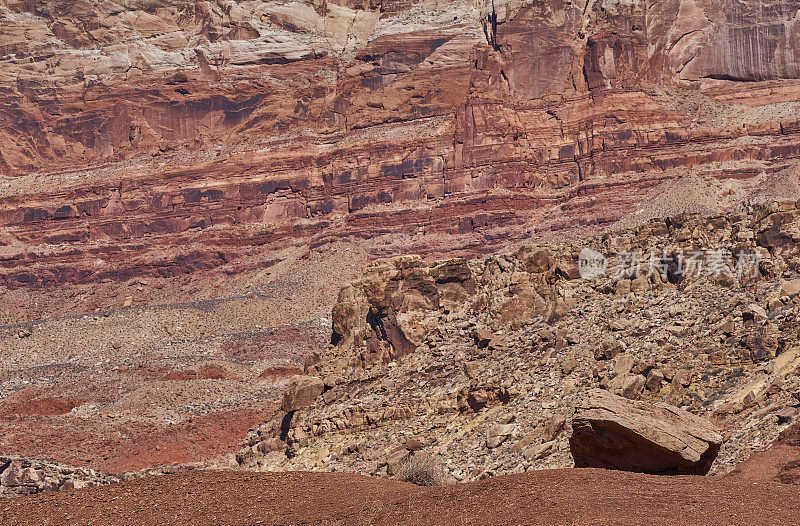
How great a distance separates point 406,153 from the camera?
332ft

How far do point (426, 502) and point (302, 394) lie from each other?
687 inches

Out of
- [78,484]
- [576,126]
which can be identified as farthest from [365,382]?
[576,126]

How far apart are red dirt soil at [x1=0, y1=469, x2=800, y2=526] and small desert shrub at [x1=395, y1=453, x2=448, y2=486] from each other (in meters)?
3.53

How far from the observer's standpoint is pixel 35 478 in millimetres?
24656

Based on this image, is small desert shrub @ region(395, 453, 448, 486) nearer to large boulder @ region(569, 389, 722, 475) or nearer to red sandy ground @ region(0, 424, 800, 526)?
large boulder @ region(569, 389, 722, 475)

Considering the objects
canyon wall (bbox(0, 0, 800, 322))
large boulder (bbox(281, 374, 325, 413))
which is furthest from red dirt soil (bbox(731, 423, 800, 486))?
canyon wall (bbox(0, 0, 800, 322))

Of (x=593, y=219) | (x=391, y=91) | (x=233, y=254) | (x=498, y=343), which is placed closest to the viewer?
(x=498, y=343)

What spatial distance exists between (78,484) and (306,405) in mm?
8393

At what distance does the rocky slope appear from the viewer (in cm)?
2172

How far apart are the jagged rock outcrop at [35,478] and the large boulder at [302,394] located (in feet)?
23.3

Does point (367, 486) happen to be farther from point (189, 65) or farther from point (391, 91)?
point (189, 65)

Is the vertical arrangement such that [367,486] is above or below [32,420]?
above

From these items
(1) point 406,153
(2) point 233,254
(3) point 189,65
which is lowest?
(2) point 233,254

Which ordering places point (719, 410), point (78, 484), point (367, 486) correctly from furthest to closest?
1. point (78, 484)
2. point (719, 410)
3. point (367, 486)
